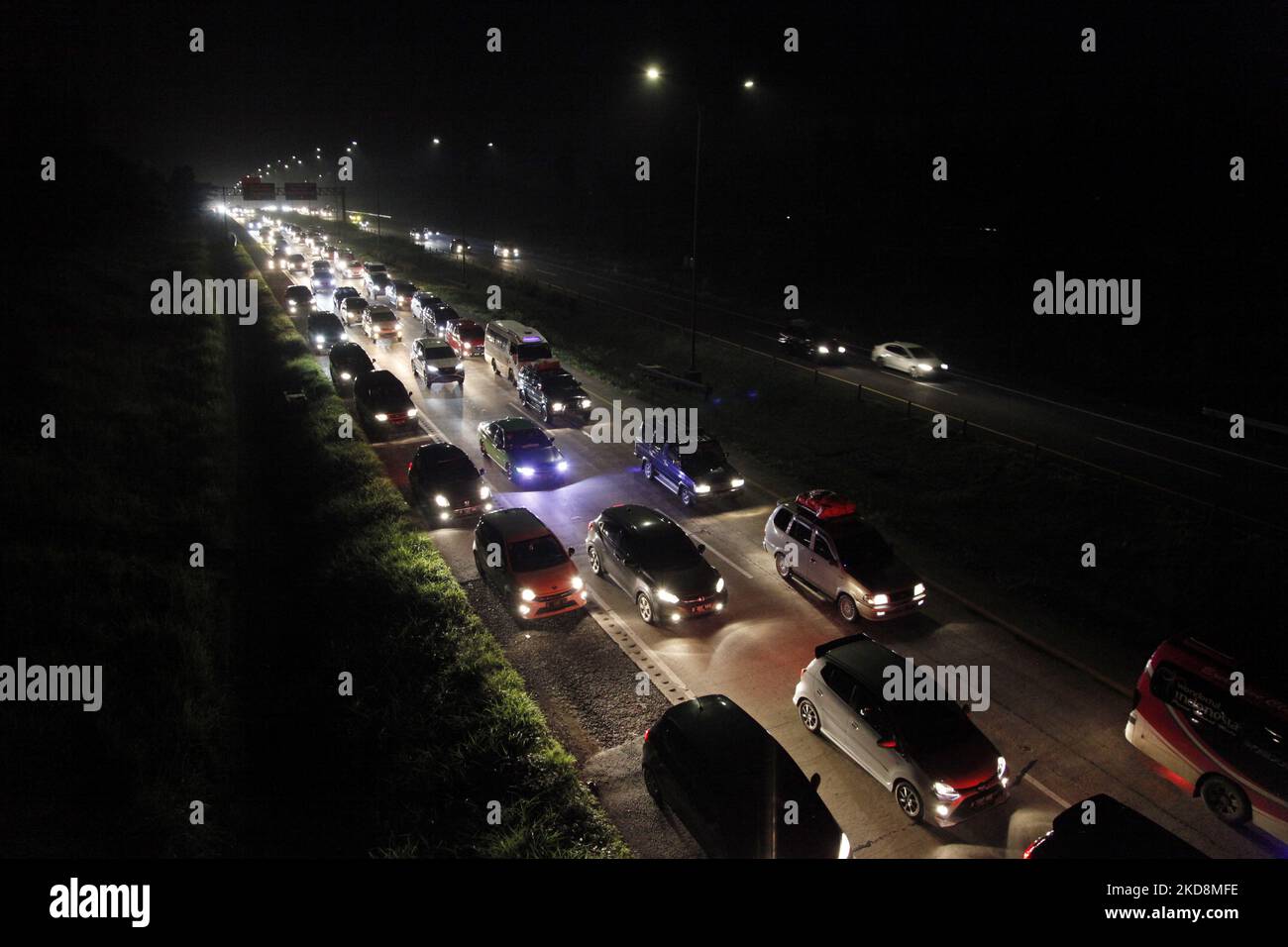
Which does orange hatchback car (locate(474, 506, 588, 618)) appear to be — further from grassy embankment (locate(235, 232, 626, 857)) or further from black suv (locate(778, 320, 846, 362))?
black suv (locate(778, 320, 846, 362))

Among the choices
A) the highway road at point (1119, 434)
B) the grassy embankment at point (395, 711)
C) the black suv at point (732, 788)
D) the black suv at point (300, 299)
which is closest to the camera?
the black suv at point (732, 788)

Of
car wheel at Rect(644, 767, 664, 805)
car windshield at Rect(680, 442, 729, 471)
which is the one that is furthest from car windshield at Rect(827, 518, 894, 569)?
car wheel at Rect(644, 767, 664, 805)

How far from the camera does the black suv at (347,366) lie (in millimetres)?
30094

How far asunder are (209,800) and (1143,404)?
33.1 metres

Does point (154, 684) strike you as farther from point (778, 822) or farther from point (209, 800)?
point (778, 822)

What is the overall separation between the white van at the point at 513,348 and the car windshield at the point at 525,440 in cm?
885

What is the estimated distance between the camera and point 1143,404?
99.1 ft

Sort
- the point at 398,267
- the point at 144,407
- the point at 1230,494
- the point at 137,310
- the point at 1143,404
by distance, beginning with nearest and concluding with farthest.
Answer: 1. the point at 1230,494
2. the point at 144,407
3. the point at 1143,404
4. the point at 137,310
5. the point at 398,267

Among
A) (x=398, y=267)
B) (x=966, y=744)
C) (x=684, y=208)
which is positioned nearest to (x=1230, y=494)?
(x=966, y=744)

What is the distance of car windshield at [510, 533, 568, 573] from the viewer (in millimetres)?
14742

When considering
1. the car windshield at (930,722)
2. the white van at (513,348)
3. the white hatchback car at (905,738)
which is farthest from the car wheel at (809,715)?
the white van at (513,348)

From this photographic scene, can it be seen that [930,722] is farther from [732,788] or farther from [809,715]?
[732,788]

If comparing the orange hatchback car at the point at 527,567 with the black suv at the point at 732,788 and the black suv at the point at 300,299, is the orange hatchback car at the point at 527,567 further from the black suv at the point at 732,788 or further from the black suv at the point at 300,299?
the black suv at the point at 300,299
